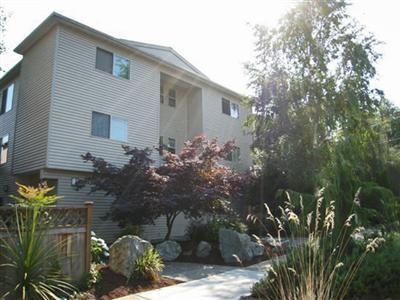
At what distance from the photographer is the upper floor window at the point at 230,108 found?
71.8 feet

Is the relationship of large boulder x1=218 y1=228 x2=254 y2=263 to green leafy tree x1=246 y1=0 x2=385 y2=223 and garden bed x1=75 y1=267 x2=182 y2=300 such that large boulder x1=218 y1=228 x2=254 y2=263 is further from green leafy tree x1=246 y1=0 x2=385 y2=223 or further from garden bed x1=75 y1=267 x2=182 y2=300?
green leafy tree x1=246 y1=0 x2=385 y2=223

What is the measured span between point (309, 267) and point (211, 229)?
28.7 feet

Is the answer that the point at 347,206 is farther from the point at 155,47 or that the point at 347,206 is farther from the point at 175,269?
the point at 155,47

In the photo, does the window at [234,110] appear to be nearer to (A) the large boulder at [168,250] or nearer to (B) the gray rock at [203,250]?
(B) the gray rock at [203,250]

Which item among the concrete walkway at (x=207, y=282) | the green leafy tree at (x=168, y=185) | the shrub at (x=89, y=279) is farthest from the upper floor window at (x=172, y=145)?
the shrub at (x=89, y=279)

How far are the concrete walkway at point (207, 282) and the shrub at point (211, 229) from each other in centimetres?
217

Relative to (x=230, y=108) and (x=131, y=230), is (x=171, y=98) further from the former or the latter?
(x=131, y=230)

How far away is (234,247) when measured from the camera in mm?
10586

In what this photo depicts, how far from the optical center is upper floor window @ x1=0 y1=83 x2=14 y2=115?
1725 centimetres

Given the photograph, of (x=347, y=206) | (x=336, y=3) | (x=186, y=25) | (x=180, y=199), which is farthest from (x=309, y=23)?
(x=347, y=206)

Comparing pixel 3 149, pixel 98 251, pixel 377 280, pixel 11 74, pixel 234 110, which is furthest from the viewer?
pixel 234 110

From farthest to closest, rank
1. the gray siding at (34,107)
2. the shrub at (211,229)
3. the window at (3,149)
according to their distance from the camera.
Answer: the window at (3,149) → the gray siding at (34,107) → the shrub at (211,229)

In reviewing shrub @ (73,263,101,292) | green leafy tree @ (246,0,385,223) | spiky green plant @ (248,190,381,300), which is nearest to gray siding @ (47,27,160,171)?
green leafy tree @ (246,0,385,223)

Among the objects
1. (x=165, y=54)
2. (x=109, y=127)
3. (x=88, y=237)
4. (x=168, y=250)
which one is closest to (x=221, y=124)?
(x=165, y=54)
